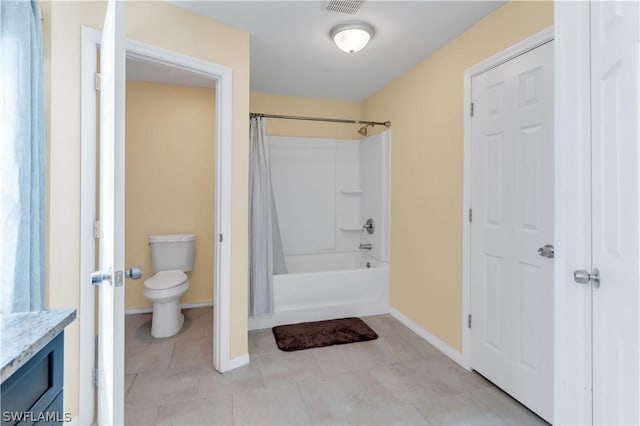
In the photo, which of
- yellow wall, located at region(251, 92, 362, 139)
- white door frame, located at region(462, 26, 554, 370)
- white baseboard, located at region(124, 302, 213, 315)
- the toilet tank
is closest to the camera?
white door frame, located at region(462, 26, 554, 370)

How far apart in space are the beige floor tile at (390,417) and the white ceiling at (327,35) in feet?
7.88

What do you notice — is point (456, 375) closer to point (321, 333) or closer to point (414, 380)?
point (414, 380)

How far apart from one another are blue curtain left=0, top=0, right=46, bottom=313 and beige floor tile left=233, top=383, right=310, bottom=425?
1.14 m

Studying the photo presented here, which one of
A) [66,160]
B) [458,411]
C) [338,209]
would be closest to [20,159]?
[66,160]

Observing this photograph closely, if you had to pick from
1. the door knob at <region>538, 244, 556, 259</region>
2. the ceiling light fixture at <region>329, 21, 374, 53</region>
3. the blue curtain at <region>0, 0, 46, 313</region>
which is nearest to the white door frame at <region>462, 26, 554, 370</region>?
the door knob at <region>538, 244, 556, 259</region>

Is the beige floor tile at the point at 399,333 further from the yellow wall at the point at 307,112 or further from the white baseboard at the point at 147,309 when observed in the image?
the yellow wall at the point at 307,112

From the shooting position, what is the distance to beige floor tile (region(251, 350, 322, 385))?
203cm

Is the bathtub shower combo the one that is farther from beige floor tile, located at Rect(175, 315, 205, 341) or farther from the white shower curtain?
beige floor tile, located at Rect(175, 315, 205, 341)

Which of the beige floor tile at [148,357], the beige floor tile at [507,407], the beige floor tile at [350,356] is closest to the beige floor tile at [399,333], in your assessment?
the beige floor tile at [350,356]

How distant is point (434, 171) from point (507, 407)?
1.65 m

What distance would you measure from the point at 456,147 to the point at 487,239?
0.72 m

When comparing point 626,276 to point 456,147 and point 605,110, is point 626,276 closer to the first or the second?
point 605,110

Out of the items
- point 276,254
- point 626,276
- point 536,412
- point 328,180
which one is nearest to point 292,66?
point 328,180

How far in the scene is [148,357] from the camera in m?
2.29
